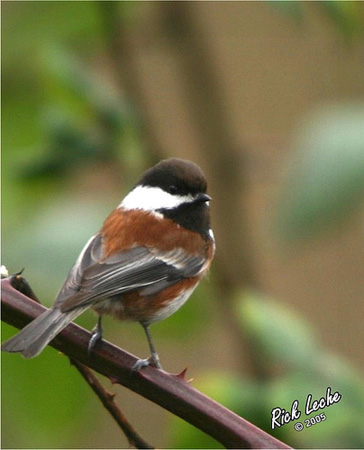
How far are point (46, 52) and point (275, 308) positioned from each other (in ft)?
4.32

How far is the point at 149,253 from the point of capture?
10.6 ft

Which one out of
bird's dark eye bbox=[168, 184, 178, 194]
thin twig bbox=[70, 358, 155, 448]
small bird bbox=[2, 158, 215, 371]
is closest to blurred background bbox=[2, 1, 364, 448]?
small bird bbox=[2, 158, 215, 371]

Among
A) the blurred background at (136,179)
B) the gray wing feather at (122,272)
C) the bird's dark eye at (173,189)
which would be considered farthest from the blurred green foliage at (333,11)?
the gray wing feather at (122,272)

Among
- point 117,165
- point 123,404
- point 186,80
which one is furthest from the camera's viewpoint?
point 123,404

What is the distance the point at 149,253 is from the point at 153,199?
1.08ft

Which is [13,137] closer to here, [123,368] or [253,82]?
[123,368]

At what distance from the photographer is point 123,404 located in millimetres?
5980

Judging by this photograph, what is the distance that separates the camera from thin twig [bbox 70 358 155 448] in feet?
6.57

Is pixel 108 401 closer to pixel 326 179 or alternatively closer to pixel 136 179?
pixel 326 179

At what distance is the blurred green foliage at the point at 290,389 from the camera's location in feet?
9.43

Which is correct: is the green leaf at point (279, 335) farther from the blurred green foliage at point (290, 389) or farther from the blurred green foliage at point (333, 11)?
the blurred green foliage at point (333, 11)

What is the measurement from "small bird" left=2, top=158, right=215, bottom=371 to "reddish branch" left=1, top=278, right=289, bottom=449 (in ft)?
2.02

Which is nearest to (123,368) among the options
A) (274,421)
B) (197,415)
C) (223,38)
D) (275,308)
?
(197,415)
